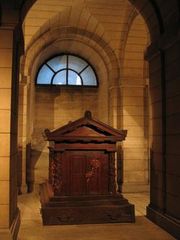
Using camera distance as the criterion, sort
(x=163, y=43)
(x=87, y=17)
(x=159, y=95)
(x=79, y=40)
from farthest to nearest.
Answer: (x=79, y=40) < (x=87, y=17) < (x=159, y=95) < (x=163, y=43)

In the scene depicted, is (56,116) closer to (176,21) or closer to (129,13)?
(129,13)

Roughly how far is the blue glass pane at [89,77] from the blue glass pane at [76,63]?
0.23 metres

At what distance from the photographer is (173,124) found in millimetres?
6121

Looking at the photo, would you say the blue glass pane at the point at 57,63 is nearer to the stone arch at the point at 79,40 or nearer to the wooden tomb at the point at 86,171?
the stone arch at the point at 79,40

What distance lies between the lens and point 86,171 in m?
7.79

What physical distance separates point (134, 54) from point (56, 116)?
4171 millimetres

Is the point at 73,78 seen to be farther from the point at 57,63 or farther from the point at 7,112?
the point at 7,112

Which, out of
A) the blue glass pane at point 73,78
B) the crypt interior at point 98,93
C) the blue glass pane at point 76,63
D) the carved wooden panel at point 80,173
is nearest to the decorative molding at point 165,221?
the crypt interior at point 98,93

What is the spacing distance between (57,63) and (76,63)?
2.64 ft

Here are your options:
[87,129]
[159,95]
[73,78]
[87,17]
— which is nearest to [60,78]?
[73,78]

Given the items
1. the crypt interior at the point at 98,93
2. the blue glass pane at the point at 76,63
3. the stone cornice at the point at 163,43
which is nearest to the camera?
the crypt interior at the point at 98,93

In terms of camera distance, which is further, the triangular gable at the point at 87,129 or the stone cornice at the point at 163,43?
the triangular gable at the point at 87,129

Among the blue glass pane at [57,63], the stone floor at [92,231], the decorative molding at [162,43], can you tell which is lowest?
the stone floor at [92,231]

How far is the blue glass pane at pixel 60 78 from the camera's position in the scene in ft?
45.7
